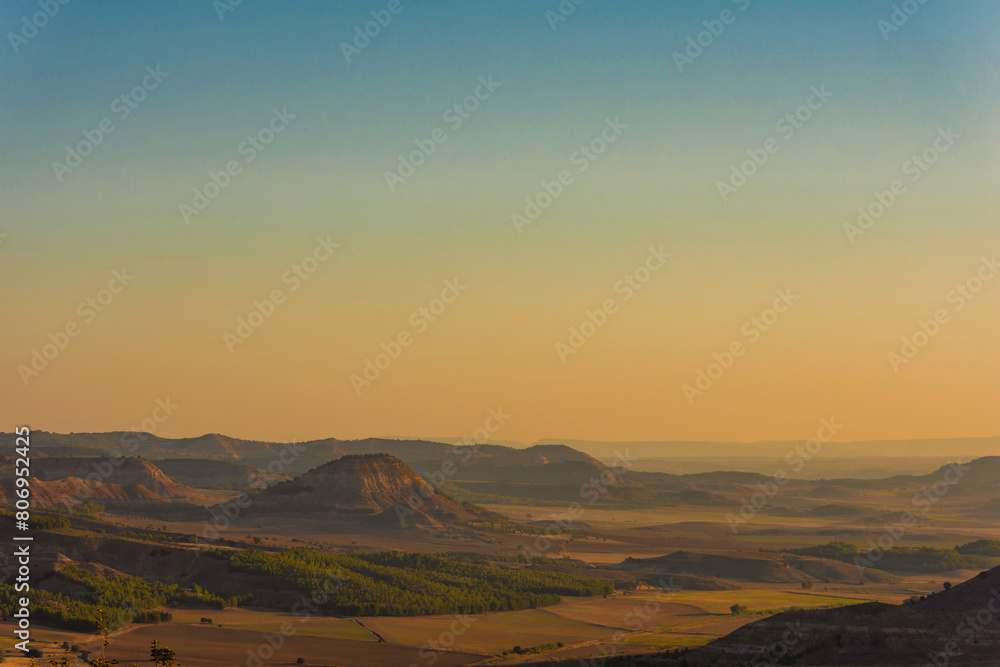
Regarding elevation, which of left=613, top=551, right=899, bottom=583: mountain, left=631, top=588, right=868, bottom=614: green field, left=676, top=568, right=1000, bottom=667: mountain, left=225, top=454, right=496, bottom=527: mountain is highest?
left=225, top=454, right=496, bottom=527: mountain

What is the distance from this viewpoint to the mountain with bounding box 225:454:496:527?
17862 cm

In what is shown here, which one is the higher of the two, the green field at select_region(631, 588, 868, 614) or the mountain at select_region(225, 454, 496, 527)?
the mountain at select_region(225, 454, 496, 527)

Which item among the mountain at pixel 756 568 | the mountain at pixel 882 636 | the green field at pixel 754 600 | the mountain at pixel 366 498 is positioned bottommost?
the mountain at pixel 882 636

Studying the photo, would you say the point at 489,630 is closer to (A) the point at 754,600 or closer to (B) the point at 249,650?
(B) the point at 249,650

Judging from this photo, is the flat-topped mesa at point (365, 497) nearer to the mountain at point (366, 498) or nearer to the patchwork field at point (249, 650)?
the mountain at point (366, 498)

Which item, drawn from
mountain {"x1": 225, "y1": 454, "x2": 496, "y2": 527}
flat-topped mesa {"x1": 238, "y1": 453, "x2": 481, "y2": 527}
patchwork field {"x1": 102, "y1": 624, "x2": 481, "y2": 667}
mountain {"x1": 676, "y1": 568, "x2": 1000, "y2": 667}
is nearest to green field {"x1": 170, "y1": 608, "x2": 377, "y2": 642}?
patchwork field {"x1": 102, "y1": 624, "x2": 481, "y2": 667}

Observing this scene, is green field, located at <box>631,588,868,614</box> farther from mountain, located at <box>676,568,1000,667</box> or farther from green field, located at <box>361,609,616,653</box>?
mountain, located at <box>676,568,1000,667</box>

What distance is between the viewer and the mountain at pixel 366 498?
179m

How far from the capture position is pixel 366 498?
185000mm

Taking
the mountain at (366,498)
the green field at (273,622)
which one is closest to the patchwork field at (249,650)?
the green field at (273,622)

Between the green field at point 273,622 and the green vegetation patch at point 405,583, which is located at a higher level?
the green vegetation patch at point 405,583

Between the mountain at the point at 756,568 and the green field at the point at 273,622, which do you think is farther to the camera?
the mountain at the point at 756,568

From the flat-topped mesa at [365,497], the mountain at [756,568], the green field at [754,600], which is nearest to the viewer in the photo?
the green field at [754,600]

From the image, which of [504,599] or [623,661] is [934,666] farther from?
[504,599]
